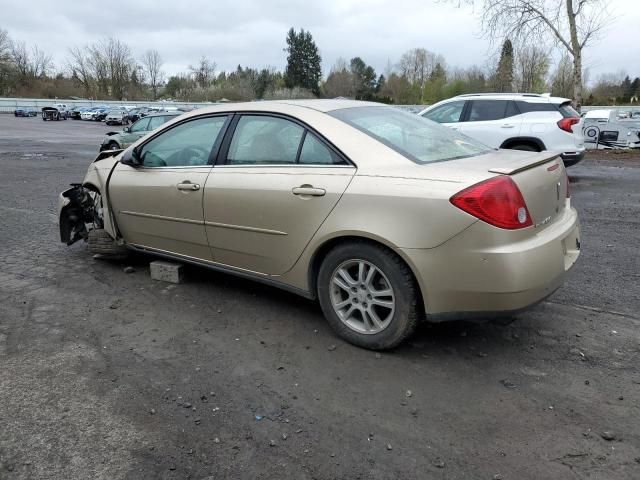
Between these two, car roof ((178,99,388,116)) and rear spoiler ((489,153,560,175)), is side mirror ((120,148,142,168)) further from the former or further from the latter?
rear spoiler ((489,153,560,175))

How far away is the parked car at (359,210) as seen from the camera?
2.99 metres

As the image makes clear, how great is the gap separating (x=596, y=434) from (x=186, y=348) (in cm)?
249

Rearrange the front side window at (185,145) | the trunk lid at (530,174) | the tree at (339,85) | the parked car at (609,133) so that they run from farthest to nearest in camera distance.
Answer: the tree at (339,85)
the parked car at (609,133)
the front side window at (185,145)
the trunk lid at (530,174)

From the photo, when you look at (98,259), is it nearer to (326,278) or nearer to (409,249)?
(326,278)

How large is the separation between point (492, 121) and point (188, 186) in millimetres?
8172

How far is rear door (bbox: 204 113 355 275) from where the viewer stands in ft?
11.5

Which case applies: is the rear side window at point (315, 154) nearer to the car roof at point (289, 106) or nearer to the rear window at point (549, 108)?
the car roof at point (289, 106)

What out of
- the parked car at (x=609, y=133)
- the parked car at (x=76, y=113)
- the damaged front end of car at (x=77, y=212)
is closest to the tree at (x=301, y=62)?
the parked car at (x=76, y=113)

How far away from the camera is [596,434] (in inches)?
102

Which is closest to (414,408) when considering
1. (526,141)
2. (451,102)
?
(526,141)

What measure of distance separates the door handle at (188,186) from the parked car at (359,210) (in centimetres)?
2

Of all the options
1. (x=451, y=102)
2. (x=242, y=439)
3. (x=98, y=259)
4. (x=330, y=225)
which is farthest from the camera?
(x=451, y=102)

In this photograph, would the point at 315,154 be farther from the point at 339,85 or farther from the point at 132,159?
the point at 339,85

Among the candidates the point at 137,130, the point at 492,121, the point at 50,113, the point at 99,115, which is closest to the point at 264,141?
the point at 492,121
